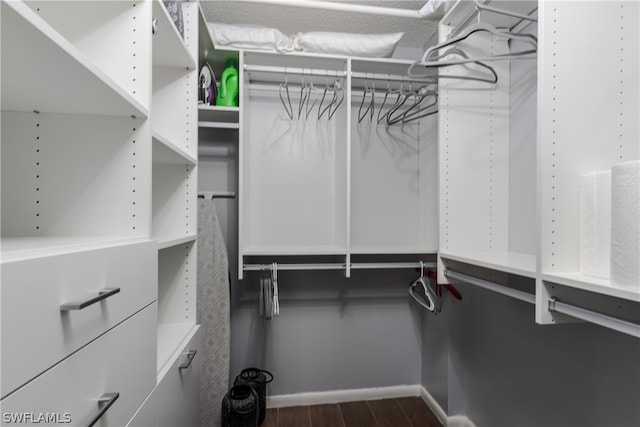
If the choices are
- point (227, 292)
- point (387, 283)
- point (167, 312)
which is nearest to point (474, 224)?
point (387, 283)

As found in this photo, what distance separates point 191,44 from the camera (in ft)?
4.08

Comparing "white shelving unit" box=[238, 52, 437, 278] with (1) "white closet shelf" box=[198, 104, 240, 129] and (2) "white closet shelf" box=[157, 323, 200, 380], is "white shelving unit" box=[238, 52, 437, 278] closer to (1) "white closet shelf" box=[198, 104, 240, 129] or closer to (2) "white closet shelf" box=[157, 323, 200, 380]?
(1) "white closet shelf" box=[198, 104, 240, 129]

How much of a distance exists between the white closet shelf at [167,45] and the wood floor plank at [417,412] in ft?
7.57

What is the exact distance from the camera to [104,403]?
1.93 feet

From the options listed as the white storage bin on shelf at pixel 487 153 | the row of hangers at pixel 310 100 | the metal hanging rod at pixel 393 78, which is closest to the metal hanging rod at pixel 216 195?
the row of hangers at pixel 310 100

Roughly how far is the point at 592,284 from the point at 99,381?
45.1 inches

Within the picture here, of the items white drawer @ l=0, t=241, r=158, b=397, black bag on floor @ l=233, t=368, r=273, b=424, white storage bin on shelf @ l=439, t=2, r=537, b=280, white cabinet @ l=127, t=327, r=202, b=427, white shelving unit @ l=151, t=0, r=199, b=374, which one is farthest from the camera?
black bag on floor @ l=233, t=368, r=273, b=424

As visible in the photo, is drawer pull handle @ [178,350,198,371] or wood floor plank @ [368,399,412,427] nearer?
drawer pull handle @ [178,350,198,371]

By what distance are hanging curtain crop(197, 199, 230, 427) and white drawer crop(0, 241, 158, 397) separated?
0.90 meters

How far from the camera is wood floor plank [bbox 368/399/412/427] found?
173 centimetres

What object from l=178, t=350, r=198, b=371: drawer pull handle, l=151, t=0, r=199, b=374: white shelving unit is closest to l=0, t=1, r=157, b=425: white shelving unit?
l=178, t=350, r=198, b=371: drawer pull handle

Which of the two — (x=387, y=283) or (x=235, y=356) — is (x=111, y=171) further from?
(x=387, y=283)

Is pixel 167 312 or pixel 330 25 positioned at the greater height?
pixel 330 25

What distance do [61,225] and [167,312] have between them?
0.63 meters
